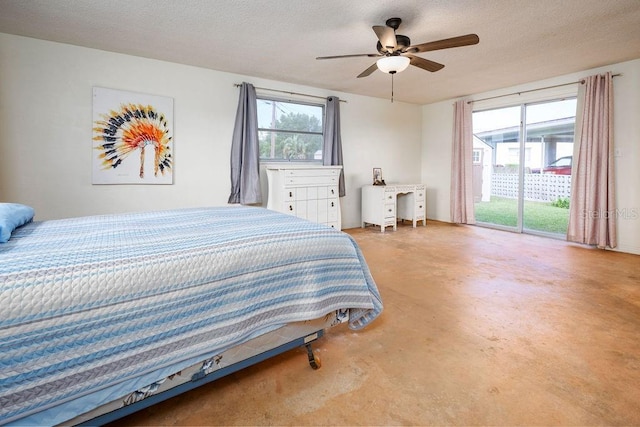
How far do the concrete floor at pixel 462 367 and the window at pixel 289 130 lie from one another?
270 cm

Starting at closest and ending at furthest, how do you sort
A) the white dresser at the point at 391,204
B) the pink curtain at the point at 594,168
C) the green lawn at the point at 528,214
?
the pink curtain at the point at 594,168, the green lawn at the point at 528,214, the white dresser at the point at 391,204

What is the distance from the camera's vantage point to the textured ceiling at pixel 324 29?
2545 mm

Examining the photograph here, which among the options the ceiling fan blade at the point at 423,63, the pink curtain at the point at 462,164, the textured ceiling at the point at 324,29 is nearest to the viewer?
the textured ceiling at the point at 324,29

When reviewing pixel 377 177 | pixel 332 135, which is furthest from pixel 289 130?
pixel 377 177

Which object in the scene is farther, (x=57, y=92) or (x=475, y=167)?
(x=475, y=167)

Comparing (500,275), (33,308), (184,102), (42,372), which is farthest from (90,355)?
(184,102)

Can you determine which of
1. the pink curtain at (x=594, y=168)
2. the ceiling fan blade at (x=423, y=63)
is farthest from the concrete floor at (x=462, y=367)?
the ceiling fan blade at (x=423, y=63)

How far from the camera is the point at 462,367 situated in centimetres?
169

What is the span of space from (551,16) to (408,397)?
3.12m

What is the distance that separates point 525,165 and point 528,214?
2.53ft

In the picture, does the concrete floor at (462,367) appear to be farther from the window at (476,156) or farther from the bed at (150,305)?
the window at (476,156)

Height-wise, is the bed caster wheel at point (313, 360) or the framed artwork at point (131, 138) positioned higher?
the framed artwork at point (131, 138)

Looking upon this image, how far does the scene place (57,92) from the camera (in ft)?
10.8

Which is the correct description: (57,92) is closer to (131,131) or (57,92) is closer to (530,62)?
(131,131)
